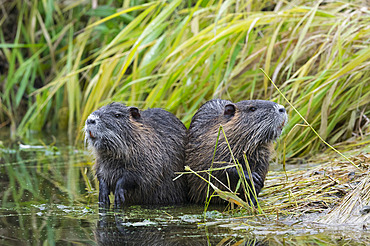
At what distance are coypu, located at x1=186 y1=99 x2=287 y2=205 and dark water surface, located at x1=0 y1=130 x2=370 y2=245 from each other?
0.19 meters

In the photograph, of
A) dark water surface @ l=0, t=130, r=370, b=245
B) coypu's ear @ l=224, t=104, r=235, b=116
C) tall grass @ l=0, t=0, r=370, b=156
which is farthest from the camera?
tall grass @ l=0, t=0, r=370, b=156

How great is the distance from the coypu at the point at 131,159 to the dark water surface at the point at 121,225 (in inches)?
5.5

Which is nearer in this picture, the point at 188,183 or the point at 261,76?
the point at 188,183

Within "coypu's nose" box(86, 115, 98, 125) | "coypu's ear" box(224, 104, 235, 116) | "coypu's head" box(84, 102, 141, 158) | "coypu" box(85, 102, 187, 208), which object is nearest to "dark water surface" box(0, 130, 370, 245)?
"coypu" box(85, 102, 187, 208)

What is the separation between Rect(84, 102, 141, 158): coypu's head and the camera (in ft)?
10.1

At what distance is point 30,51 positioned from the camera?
6988mm

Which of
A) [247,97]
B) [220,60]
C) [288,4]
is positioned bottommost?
[247,97]

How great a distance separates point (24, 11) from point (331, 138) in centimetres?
446

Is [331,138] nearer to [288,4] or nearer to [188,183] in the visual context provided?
[288,4]

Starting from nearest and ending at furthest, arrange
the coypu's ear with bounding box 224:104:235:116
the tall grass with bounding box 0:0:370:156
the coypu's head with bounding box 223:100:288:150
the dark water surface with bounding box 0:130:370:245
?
the dark water surface with bounding box 0:130:370:245 < the coypu's head with bounding box 223:100:288:150 < the coypu's ear with bounding box 224:104:235:116 < the tall grass with bounding box 0:0:370:156

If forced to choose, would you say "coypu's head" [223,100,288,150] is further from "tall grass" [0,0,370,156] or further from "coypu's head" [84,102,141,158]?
"tall grass" [0,0,370,156]

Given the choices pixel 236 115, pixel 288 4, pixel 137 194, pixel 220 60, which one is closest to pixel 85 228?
pixel 137 194

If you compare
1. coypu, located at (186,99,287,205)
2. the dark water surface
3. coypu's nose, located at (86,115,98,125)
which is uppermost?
coypu's nose, located at (86,115,98,125)

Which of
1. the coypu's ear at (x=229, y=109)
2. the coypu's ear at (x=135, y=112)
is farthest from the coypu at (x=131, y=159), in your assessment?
the coypu's ear at (x=229, y=109)
